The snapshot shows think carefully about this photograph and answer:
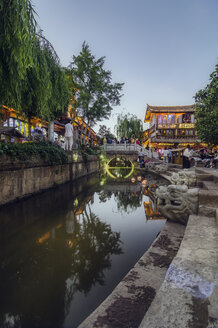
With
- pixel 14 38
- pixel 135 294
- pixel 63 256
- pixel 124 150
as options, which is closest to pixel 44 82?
pixel 14 38

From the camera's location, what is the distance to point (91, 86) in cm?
1855

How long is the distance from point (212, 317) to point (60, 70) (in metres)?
7.58

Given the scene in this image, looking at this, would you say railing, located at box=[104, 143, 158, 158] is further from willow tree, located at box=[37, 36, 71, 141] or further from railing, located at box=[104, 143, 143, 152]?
willow tree, located at box=[37, 36, 71, 141]

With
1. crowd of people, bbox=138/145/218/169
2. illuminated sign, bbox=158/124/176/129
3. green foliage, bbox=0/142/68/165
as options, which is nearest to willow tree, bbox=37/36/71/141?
green foliage, bbox=0/142/68/165

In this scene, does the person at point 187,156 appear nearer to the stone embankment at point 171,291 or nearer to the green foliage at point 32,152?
the green foliage at point 32,152

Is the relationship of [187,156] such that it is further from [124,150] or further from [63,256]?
[124,150]

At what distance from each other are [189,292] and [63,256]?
2.09 meters

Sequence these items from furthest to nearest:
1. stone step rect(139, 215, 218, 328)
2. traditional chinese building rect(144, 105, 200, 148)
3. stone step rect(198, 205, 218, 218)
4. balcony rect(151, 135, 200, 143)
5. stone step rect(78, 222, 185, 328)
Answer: traditional chinese building rect(144, 105, 200, 148) < balcony rect(151, 135, 200, 143) < stone step rect(198, 205, 218, 218) < stone step rect(78, 222, 185, 328) < stone step rect(139, 215, 218, 328)

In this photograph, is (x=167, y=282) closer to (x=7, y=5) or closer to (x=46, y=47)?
(x=7, y=5)

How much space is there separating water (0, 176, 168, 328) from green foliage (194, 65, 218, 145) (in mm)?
5034

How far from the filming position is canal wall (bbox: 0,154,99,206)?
534cm

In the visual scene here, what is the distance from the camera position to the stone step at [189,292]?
1.10 meters

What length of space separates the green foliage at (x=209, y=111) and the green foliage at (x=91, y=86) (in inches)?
450

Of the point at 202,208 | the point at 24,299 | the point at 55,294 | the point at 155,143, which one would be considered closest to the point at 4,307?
the point at 24,299
